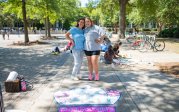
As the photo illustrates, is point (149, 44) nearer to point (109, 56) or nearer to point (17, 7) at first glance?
point (109, 56)

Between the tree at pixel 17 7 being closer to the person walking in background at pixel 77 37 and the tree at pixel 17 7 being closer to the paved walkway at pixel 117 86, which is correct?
the paved walkway at pixel 117 86

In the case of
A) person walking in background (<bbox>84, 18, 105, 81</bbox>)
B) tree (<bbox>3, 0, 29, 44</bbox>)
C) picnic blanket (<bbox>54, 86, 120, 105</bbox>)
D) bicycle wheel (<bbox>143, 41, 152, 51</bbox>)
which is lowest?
picnic blanket (<bbox>54, 86, 120, 105</bbox>)

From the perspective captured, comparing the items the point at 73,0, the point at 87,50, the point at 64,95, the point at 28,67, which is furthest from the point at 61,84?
the point at 73,0

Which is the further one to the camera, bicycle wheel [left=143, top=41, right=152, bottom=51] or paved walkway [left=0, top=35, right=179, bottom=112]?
bicycle wheel [left=143, top=41, right=152, bottom=51]

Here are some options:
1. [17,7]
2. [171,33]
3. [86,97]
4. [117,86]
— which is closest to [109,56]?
[117,86]

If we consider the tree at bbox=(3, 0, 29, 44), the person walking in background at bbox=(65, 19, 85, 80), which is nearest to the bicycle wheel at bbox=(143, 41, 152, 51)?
the person walking in background at bbox=(65, 19, 85, 80)

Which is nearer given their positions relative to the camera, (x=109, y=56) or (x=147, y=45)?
(x=109, y=56)

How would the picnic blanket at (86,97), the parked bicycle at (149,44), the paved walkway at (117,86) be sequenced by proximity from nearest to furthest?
the picnic blanket at (86,97) → the paved walkway at (117,86) → the parked bicycle at (149,44)

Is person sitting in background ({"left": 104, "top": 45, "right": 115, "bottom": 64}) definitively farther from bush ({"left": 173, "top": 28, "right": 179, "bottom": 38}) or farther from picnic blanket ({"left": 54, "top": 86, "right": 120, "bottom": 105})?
bush ({"left": 173, "top": 28, "right": 179, "bottom": 38})

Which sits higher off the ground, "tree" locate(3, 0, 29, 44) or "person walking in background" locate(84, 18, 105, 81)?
"tree" locate(3, 0, 29, 44)

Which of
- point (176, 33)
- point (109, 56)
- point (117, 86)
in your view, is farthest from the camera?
point (176, 33)

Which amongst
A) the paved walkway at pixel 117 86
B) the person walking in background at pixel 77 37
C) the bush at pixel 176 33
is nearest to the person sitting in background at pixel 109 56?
the paved walkway at pixel 117 86

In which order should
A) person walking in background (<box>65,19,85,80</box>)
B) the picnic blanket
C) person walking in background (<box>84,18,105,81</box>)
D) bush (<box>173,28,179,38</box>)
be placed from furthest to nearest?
bush (<box>173,28,179,38</box>) < person walking in background (<box>65,19,85,80</box>) < person walking in background (<box>84,18,105,81</box>) < the picnic blanket

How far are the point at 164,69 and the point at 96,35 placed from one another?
375 centimetres
